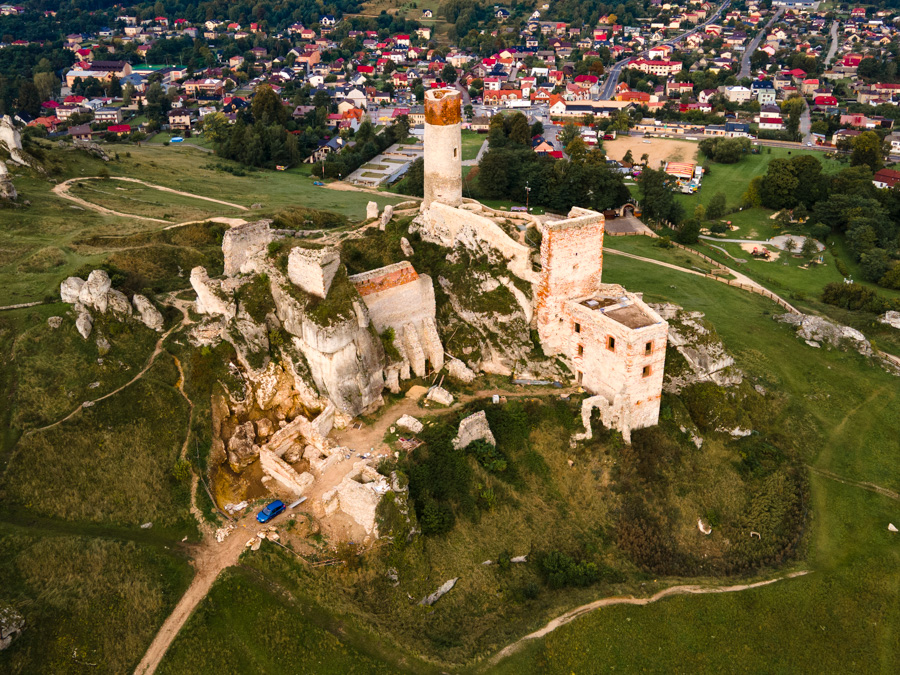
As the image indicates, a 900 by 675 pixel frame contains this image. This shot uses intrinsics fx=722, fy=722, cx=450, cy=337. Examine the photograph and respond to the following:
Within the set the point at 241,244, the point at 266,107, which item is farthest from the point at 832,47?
the point at 241,244

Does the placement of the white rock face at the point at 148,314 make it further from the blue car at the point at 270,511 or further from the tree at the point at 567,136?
the tree at the point at 567,136

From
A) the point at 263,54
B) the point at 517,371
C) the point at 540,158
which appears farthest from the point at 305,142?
the point at 263,54

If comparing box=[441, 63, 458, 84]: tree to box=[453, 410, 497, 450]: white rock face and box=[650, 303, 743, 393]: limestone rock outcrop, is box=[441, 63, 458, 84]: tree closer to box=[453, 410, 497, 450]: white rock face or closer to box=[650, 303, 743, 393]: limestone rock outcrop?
box=[650, 303, 743, 393]: limestone rock outcrop

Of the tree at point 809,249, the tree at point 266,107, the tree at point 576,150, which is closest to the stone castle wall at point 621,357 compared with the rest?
the tree at point 809,249

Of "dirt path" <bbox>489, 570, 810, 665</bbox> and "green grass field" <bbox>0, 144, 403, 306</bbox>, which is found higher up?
"green grass field" <bbox>0, 144, 403, 306</bbox>

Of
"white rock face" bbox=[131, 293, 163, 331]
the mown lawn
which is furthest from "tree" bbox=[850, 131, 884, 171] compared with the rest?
"white rock face" bbox=[131, 293, 163, 331]

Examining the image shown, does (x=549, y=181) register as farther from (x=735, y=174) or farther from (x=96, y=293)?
(x=96, y=293)
